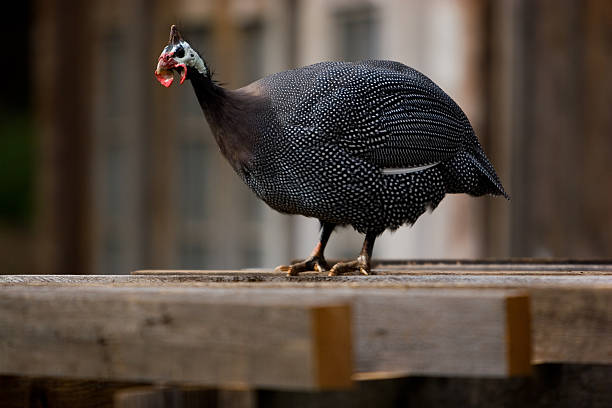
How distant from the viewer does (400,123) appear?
2977 millimetres

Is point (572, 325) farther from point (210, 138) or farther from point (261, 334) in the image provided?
point (210, 138)

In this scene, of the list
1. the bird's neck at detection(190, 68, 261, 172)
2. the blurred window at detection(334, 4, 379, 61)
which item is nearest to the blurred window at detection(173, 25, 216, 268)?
the blurred window at detection(334, 4, 379, 61)

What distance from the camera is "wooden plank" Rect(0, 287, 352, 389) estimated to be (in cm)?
169

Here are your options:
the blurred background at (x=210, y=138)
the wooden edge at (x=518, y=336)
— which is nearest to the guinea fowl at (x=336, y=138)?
the wooden edge at (x=518, y=336)

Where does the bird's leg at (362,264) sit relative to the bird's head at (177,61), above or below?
below

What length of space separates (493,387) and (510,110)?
8.67 feet

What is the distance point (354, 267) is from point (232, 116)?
0.51m

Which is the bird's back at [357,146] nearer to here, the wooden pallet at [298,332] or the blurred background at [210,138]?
the wooden pallet at [298,332]

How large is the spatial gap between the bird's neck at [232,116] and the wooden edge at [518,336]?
1.22m

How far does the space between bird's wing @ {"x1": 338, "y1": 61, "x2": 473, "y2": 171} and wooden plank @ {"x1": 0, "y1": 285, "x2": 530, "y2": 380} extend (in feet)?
3.07

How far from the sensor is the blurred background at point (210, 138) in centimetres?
504

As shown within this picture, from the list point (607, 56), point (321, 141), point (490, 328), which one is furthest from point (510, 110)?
point (490, 328)

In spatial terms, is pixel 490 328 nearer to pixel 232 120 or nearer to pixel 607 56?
pixel 232 120

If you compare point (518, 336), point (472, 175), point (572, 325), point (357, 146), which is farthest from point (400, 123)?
point (518, 336)
